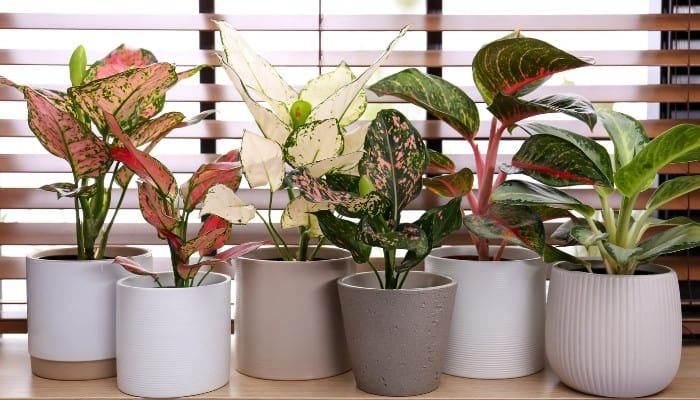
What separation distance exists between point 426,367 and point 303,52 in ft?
1.82

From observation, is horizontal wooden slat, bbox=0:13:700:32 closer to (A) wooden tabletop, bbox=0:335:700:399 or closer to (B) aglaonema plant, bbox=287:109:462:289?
(B) aglaonema plant, bbox=287:109:462:289

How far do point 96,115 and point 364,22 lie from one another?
0.47 meters

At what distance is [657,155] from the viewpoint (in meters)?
0.99

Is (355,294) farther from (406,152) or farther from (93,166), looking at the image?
(93,166)

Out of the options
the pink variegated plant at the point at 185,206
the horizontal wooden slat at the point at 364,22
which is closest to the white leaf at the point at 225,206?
the pink variegated plant at the point at 185,206

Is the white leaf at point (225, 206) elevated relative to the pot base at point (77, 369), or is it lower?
elevated

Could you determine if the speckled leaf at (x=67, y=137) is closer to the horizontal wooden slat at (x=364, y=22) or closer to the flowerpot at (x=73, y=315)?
the flowerpot at (x=73, y=315)

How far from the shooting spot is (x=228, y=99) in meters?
1.29

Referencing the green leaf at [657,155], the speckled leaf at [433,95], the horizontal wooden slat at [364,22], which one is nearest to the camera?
the green leaf at [657,155]

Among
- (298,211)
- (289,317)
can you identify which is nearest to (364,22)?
(298,211)

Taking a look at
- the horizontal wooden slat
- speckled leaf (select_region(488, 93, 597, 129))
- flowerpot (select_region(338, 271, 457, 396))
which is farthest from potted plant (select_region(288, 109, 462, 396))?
the horizontal wooden slat

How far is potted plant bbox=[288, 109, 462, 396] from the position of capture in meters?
1.01

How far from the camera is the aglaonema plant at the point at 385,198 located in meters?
0.98

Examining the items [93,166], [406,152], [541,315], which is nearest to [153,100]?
[93,166]
